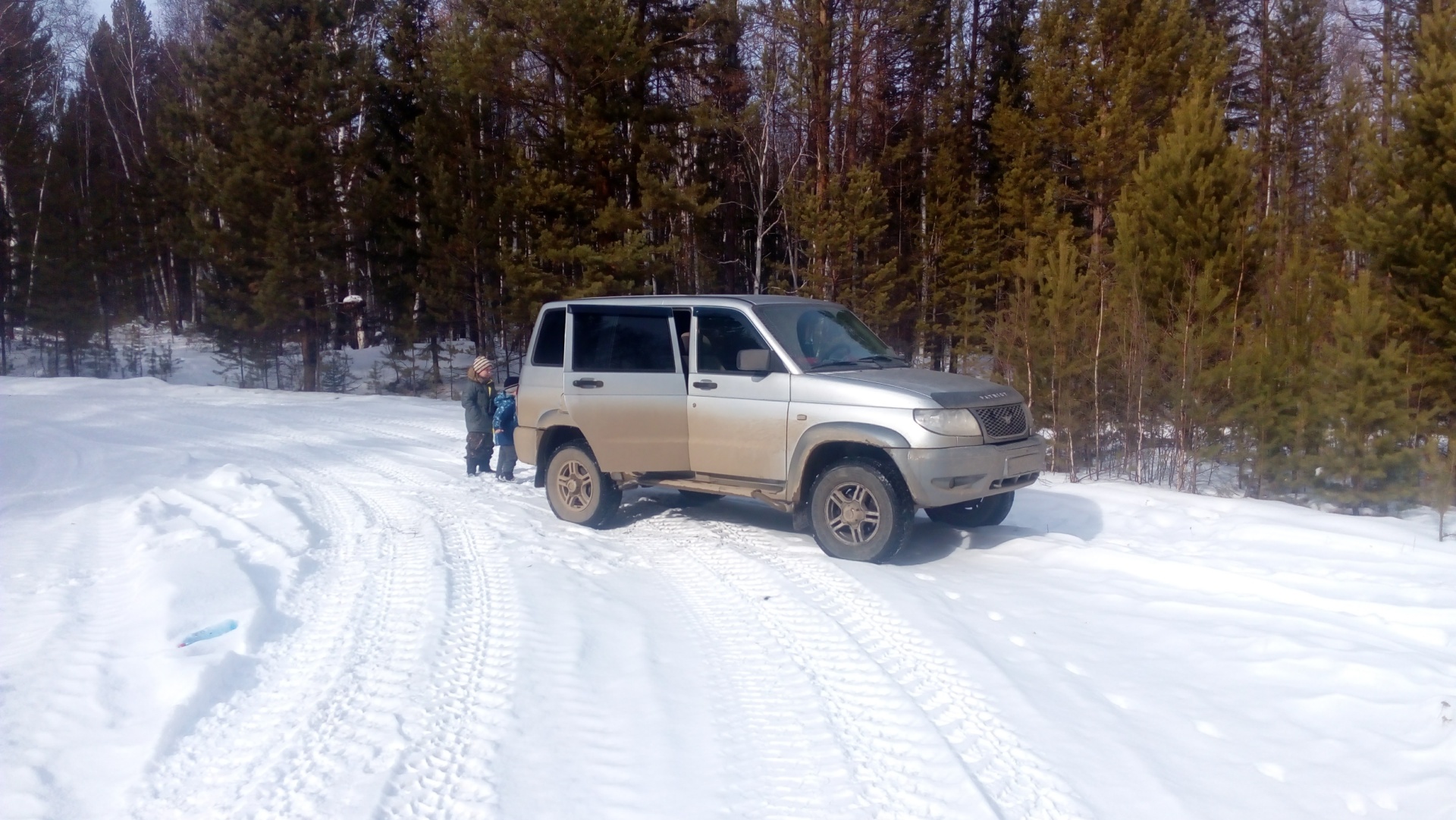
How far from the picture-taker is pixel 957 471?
23.8ft

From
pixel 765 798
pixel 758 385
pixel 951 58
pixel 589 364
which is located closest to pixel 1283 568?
pixel 758 385

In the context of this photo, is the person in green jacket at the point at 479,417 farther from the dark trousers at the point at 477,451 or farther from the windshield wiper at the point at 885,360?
the windshield wiper at the point at 885,360

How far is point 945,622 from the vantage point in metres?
6.24

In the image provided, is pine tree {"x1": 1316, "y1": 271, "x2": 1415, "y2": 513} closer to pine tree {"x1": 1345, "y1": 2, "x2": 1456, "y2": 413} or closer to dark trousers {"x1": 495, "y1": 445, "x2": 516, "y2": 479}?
pine tree {"x1": 1345, "y1": 2, "x2": 1456, "y2": 413}

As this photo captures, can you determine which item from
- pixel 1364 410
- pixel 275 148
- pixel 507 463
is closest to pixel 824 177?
pixel 275 148

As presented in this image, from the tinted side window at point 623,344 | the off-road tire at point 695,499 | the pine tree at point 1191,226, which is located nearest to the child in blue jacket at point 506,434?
the off-road tire at point 695,499

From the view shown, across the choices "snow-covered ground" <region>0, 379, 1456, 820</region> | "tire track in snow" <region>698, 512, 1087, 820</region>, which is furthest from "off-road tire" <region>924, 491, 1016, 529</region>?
"tire track in snow" <region>698, 512, 1087, 820</region>

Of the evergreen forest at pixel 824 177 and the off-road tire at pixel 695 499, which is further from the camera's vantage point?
the evergreen forest at pixel 824 177

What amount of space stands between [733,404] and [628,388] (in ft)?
3.72

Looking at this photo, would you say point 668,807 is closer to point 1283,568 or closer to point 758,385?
point 758,385

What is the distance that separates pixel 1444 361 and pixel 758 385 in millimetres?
9579

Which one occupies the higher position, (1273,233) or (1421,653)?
(1273,233)

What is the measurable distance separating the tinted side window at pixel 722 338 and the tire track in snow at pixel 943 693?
168 cm

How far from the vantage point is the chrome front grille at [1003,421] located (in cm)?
753
